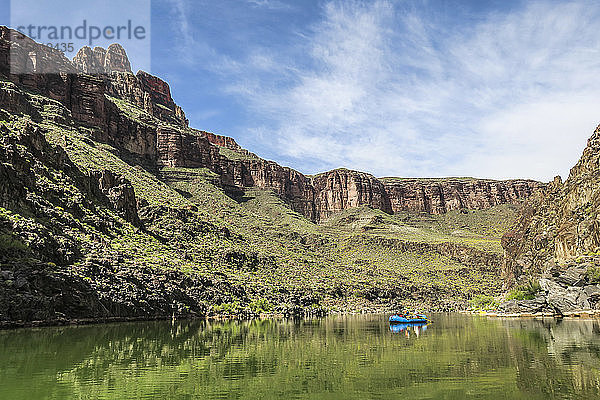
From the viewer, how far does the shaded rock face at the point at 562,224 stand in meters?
69.8

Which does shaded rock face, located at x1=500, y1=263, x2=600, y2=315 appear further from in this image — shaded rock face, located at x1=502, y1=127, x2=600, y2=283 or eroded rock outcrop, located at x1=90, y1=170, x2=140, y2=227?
eroded rock outcrop, located at x1=90, y1=170, x2=140, y2=227

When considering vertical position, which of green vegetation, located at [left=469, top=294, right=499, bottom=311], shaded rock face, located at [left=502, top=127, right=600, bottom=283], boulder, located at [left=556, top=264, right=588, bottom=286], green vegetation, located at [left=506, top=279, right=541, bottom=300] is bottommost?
green vegetation, located at [left=469, top=294, right=499, bottom=311]

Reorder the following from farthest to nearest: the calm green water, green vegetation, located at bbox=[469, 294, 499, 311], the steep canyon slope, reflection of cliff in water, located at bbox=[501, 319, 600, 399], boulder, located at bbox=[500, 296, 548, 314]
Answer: green vegetation, located at bbox=[469, 294, 499, 311]
boulder, located at bbox=[500, 296, 548, 314]
the steep canyon slope
reflection of cliff in water, located at bbox=[501, 319, 600, 399]
the calm green water

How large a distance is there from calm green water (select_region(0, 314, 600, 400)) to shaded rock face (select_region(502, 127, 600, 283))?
3680 cm

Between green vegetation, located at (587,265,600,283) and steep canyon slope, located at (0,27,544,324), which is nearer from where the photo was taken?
steep canyon slope, located at (0,27,544,324)

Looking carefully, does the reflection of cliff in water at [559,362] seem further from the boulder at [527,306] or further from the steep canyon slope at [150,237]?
the steep canyon slope at [150,237]

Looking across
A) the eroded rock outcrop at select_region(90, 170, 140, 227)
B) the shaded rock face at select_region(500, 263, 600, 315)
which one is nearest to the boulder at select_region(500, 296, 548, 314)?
the shaded rock face at select_region(500, 263, 600, 315)

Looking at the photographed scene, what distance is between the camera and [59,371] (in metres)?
22.5

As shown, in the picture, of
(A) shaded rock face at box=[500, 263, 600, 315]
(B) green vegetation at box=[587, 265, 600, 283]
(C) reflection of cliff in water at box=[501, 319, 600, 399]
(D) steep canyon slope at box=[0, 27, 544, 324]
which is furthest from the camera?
(A) shaded rock face at box=[500, 263, 600, 315]

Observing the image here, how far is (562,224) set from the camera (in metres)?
79.6

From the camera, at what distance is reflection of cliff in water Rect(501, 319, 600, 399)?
18.4 m

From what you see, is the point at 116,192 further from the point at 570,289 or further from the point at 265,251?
the point at 570,289

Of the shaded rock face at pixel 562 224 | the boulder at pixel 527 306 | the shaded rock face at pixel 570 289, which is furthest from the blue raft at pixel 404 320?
the shaded rock face at pixel 562 224

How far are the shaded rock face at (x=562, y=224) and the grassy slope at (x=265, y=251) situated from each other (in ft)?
84.8
